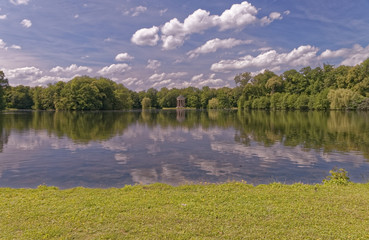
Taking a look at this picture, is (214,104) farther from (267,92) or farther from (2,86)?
(2,86)

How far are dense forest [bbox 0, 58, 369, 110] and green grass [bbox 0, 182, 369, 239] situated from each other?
98003 millimetres

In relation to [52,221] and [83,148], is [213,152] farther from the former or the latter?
[52,221]

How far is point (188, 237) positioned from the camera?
5.64 meters

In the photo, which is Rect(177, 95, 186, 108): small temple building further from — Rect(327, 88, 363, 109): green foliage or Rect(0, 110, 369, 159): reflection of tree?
Rect(0, 110, 369, 159): reflection of tree

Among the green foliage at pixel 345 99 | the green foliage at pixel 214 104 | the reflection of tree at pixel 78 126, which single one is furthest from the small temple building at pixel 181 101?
the reflection of tree at pixel 78 126

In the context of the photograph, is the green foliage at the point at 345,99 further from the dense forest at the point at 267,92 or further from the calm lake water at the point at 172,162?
the calm lake water at the point at 172,162

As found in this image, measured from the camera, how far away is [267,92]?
142000 mm

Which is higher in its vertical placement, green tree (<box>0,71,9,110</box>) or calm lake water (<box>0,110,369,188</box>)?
green tree (<box>0,71,9,110</box>)

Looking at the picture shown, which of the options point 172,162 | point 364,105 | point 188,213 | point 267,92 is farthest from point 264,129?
point 267,92

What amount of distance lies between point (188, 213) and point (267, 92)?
14312 centimetres

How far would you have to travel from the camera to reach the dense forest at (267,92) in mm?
95375

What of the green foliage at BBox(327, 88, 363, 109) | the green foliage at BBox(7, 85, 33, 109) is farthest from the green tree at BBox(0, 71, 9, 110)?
the green foliage at BBox(327, 88, 363, 109)

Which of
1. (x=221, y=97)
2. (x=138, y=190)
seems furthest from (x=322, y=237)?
(x=221, y=97)

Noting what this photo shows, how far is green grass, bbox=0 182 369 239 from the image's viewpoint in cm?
584
